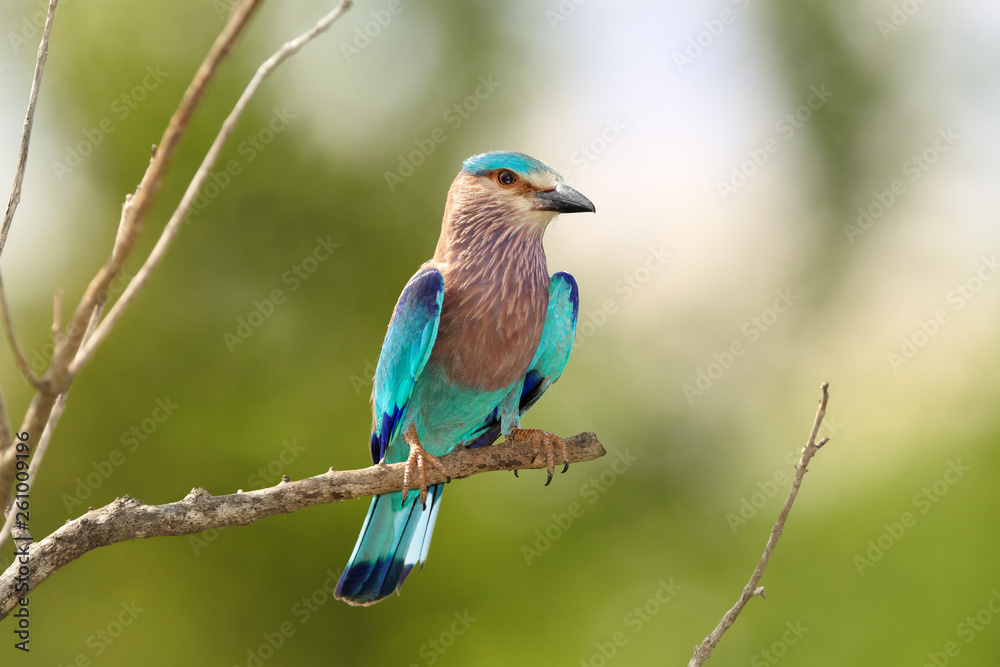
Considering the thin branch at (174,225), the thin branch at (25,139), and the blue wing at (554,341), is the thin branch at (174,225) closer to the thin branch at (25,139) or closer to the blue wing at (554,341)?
the thin branch at (25,139)

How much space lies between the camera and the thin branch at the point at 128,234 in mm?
1338

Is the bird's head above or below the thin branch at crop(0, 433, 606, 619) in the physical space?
above

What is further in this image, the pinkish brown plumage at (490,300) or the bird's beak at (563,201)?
the bird's beak at (563,201)

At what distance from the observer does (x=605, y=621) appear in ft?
24.9

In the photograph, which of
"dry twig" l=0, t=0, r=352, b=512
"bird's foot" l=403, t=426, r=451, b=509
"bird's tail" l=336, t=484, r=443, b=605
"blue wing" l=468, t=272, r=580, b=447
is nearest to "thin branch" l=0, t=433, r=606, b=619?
"bird's foot" l=403, t=426, r=451, b=509

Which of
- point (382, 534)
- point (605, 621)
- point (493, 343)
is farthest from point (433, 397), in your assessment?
point (605, 621)

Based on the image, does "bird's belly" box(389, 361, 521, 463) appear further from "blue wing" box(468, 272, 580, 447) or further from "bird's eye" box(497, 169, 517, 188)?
"bird's eye" box(497, 169, 517, 188)

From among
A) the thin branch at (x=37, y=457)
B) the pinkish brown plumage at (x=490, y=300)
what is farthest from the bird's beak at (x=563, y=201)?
the thin branch at (x=37, y=457)

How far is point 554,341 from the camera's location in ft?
A: 11.8

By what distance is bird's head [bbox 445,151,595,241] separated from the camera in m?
3.43

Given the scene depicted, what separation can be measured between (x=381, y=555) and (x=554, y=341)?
3.79ft

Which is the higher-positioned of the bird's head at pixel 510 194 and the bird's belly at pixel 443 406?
the bird's head at pixel 510 194

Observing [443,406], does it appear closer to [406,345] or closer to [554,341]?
[406,345]

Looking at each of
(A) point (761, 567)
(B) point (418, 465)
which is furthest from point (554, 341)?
(A) point (761, 567)
